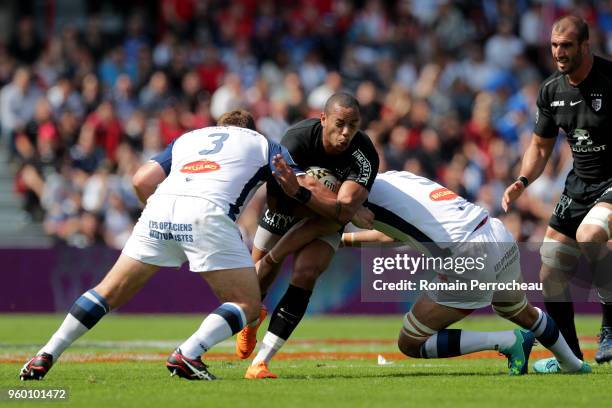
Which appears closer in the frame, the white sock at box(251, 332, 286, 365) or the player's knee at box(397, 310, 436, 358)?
the white sock at box(251, 332, 286, 365)

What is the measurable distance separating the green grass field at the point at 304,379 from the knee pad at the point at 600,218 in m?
1.25

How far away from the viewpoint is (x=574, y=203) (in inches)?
427

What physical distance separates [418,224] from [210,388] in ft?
7.37

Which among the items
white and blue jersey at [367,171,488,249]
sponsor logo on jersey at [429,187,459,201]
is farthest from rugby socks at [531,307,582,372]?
sponsor logo on jersey at [429,187,459,201]

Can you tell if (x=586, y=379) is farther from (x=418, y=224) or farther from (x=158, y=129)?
(x=158, y=129)

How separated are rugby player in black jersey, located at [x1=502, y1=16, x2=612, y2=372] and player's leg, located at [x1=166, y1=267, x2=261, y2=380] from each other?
269cm

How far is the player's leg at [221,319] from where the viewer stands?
8961 millimetres

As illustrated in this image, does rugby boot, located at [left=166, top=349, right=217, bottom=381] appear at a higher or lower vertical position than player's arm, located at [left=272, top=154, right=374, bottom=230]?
lower

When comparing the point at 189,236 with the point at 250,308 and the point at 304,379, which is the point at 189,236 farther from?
the point at 304,379

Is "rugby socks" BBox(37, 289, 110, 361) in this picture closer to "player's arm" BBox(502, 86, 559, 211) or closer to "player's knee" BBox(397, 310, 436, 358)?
"player's knee" BBox(397, 310, 436, 358)

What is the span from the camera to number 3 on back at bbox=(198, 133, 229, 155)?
939cm

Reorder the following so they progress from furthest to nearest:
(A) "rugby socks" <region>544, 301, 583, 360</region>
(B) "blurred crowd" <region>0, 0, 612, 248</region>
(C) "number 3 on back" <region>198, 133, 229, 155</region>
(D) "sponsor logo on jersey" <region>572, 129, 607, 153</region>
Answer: (B) "blurred crowd" <region>0, 0, 612, 248</region>
(A) "rugby socks" <region>544, 301, 583, 360</region>
(D) "sponsor logo on jersey" <region>572, 129, 607, 153</region>
(C) "number 3 on back" <region>198, 133, 229, 155</region>

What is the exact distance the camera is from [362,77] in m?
23.3

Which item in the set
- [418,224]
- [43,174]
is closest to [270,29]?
[43,174]
